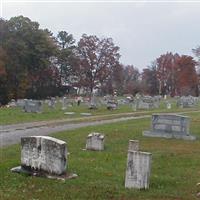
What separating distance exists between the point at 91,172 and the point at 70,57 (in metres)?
85.3

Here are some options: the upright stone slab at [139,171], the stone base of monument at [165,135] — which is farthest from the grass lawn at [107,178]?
the stone base of monument at [165,135]

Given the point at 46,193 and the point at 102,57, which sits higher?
the point at 102,57

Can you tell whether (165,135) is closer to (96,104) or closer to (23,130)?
(23,130)

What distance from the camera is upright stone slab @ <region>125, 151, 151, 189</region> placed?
37.6 ft

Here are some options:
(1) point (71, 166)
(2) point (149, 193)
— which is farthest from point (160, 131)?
(2) point (149, 193)

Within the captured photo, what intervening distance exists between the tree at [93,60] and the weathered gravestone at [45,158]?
8482 cm

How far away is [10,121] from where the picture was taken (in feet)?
106

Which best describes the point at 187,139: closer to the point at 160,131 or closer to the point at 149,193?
the point at 160,131

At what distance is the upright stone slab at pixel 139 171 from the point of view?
1145cm

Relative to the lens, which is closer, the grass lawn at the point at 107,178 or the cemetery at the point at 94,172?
the grass lawn at the point at 107,178

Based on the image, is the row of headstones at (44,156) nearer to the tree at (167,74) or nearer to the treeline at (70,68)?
the treeline at (70,68)

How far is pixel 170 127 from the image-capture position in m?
24.1

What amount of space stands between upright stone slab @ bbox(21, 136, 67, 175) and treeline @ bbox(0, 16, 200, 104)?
4941 cm

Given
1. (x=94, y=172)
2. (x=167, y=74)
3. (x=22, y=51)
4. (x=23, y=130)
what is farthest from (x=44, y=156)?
(x=167, y=74)
